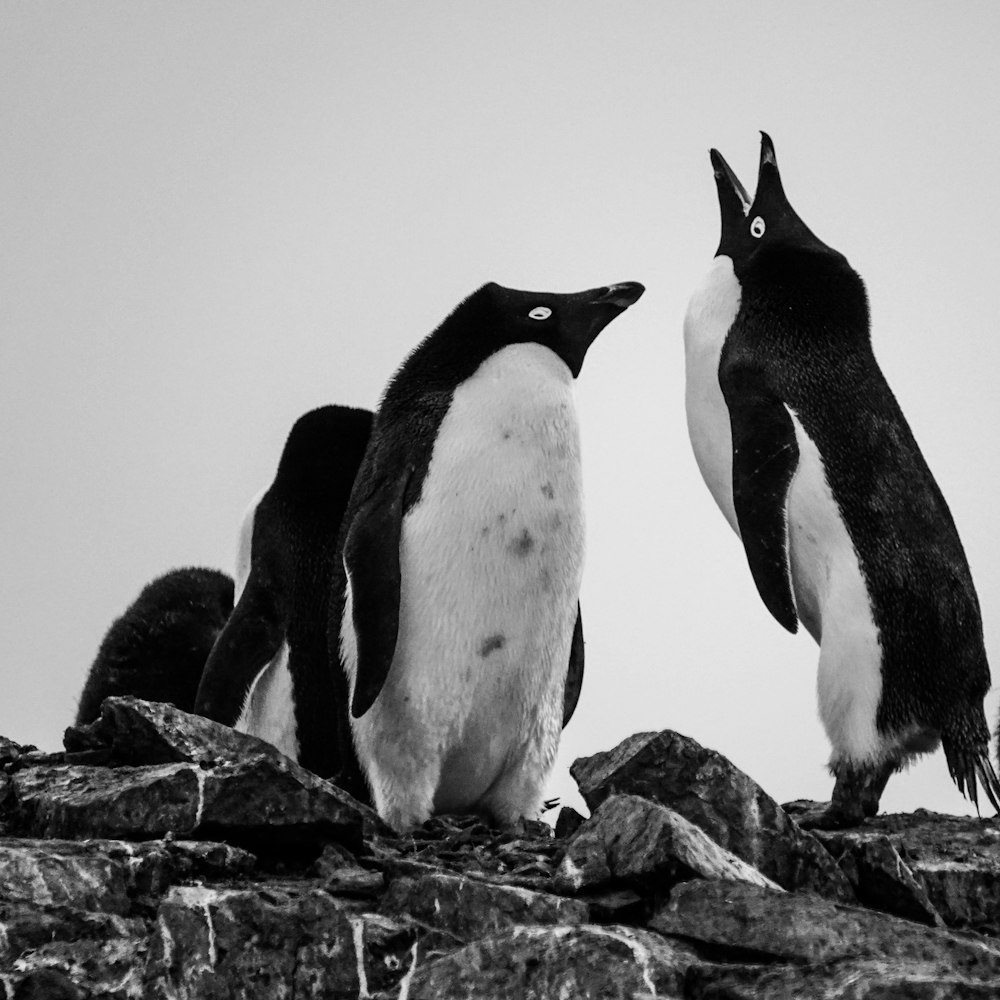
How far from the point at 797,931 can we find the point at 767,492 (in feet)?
Answer: 9.69

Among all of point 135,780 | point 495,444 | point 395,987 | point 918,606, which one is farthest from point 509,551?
point 395,987

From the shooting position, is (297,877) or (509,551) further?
(509,551)

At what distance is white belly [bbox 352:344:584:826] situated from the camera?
562 cm

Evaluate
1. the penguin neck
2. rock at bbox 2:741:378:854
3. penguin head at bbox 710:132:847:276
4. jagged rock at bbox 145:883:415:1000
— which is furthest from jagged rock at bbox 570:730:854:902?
penguin head at bbox 710:132:847:276

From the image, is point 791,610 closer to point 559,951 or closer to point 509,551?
point 509,551

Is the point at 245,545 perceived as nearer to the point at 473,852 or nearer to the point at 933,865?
the point at 473,852

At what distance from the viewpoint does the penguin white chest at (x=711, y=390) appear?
689cm

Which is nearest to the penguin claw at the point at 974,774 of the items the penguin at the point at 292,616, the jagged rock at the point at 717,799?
the jagged rock at the point at 717,799

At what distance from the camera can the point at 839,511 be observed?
6129 millimetres

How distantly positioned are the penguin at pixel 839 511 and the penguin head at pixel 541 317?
61 centimetres

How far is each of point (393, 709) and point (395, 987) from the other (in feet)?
6.73

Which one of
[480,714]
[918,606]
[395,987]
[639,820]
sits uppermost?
[918,606]

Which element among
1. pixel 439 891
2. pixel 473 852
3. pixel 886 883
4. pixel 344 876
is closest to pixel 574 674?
pixel 473 852

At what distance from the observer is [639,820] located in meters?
3.99
